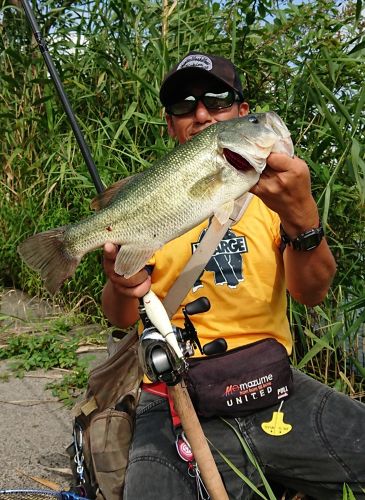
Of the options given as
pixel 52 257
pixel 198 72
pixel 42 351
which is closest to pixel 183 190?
pixel 52 257

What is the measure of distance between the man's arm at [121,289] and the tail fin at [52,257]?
0.45ft

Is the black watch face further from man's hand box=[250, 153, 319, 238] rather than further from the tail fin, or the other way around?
the tail fin

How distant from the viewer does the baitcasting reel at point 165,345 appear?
1848mm

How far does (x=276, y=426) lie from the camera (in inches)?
84.0

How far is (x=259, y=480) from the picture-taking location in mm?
2139

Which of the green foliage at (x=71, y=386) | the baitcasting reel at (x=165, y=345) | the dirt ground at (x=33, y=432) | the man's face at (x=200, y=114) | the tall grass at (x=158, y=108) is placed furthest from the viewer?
the green foliage at (x=71, y=386)

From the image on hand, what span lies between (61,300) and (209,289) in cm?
261

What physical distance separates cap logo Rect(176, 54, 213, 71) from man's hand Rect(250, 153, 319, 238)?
894mm

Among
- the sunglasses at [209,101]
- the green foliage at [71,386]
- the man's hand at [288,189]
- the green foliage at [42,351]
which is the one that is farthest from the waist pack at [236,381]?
the green foliage at [42,351]

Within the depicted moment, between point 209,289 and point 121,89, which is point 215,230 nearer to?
point 209,289

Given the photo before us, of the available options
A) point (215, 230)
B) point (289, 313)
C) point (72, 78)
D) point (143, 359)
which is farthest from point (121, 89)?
point (143, 359)

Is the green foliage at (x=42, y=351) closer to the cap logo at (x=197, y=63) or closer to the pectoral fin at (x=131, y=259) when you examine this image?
the pectoral fin at (x=131, y=259)

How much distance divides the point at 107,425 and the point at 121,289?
0.61 meters

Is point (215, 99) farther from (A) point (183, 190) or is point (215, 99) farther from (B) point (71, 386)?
(B) point (71, 386)
